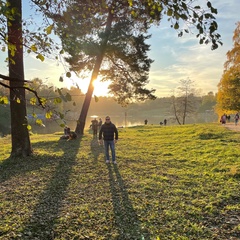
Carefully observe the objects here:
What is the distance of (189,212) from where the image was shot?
5180 millimetres

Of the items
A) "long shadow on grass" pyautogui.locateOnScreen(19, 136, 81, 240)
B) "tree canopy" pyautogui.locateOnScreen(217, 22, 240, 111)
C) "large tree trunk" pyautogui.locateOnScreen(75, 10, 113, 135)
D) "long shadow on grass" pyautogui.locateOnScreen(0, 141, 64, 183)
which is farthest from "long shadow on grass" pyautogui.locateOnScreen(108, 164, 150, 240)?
"tree canopy" pyautogui.locateOnScreen(217, 22, 240, 111)

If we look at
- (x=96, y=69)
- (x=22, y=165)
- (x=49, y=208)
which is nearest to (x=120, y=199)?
(x=49, y=208)

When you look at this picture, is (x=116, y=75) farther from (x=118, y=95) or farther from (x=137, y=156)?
(x=137, y=156)

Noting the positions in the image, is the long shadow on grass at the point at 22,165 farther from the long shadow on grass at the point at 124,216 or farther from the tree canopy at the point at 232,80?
the tree canopy at the point at 232,80

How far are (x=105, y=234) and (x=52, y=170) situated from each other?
16.1 feet

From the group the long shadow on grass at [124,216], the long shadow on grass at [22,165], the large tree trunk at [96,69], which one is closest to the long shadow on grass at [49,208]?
the long shadow on grass at [22,165]

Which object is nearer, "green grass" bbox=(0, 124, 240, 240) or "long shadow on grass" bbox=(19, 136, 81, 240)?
"long shadow on grass" bbox=(19, 136, 81, 240)

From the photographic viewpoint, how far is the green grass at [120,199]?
4.43 m

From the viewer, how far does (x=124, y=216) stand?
16.5 feet

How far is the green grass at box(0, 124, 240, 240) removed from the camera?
4.43 meters

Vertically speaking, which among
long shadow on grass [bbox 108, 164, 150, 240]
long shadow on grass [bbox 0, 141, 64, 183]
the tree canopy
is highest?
the tree canopy

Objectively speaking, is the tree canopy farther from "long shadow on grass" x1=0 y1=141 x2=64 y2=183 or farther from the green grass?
"long shadow on grass" x1=0 y1=141 x2=64 y2=183

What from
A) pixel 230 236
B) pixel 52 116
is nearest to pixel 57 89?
pixel 52 116

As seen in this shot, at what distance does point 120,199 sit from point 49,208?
1.65m
